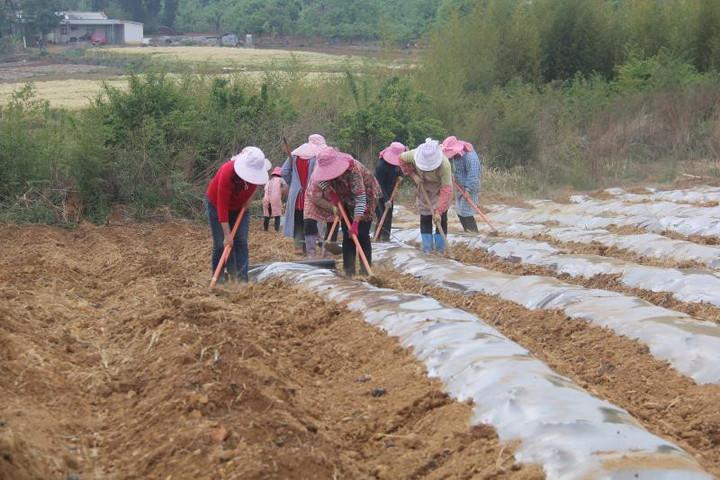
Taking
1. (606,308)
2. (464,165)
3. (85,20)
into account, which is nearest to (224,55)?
(85,20)

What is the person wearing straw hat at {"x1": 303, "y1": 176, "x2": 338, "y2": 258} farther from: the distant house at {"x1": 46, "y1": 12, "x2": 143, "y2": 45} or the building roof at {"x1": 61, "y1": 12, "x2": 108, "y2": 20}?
the building roof at {"x1": 61, "y1": 12, "x2": 108, "y2": 20}

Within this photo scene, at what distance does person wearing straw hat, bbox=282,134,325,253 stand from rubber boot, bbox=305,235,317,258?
25.3 inches

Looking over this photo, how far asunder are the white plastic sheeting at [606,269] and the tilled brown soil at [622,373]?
1.39m

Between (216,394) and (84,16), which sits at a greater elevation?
(84,16)

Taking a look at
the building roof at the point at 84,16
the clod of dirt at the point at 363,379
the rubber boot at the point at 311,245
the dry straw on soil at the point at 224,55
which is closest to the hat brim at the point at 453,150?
the rubber boot at the point at 311,245

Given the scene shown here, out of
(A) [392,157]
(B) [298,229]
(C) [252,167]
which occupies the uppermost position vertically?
(C) [252,167]

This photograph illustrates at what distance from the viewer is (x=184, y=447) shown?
4.37 meters

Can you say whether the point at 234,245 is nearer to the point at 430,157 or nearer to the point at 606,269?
the point at 430,157

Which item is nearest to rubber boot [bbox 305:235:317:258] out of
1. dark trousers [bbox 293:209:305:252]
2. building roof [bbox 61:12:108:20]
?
dark trousers [bbox 293:209:305:252]

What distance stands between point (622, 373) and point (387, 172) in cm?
632

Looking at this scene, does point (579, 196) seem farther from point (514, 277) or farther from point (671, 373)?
point (671, 373)

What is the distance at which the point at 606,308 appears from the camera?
290 inches

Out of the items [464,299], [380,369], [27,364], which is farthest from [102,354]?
[464,299]

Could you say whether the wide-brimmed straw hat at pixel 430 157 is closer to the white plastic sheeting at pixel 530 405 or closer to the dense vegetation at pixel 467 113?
the white plastic sheeting at pixel 530 405
